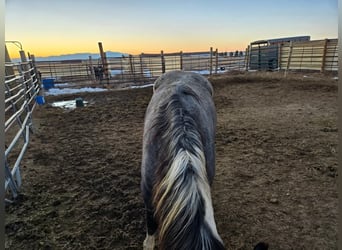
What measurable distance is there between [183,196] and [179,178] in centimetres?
9

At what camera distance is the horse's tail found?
2.76 feet

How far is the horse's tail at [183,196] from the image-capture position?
0.84 m

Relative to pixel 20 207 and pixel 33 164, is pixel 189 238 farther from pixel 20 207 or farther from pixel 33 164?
pixel 33 164

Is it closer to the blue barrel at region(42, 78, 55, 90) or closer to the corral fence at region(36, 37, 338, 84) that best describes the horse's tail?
the corral fence at region(36, 37, 338, 84)

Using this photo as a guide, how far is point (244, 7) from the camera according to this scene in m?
1.97

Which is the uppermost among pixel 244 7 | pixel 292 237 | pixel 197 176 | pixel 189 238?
pixel 244 7

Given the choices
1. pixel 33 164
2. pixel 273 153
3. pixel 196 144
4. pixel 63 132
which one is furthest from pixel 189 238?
pixel 63 132

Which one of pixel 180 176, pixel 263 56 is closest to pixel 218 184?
pixel 180 176

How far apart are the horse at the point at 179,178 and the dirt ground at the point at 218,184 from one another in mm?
664

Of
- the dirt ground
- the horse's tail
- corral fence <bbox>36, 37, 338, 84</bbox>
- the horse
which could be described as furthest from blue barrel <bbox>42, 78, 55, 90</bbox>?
the horse's tail

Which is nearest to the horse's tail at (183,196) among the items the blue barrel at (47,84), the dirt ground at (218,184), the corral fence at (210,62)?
the dirt ground at (218,184)

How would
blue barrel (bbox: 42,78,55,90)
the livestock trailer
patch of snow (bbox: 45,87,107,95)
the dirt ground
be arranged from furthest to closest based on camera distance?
the livestock trailer → blue barrel (bbox: 42,78,55,90) → patch of snow (bbox: 45,87,107,95) → the dirt ground

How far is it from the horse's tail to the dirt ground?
41.6 inches

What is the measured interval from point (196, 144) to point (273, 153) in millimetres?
2528
